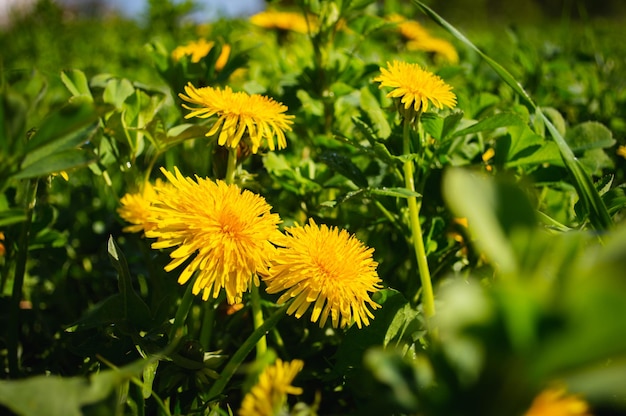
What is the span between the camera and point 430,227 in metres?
1.08

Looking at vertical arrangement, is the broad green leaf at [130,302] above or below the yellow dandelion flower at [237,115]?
below

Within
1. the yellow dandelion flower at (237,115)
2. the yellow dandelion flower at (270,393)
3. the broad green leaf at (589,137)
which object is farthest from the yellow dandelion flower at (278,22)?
the yellow dandelion flower at (270,393)

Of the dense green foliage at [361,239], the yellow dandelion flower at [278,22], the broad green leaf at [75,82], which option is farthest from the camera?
the yellow dandelion flower at [278,22]

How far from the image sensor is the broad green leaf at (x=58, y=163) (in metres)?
0.61

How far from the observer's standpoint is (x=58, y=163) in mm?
625

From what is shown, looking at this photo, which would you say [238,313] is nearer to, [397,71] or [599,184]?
[397,71]

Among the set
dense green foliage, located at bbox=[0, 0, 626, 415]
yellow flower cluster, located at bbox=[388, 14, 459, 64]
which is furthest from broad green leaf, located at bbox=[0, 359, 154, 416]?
yellow flower cluster, located at bbox=[388, 14, 459, 64]

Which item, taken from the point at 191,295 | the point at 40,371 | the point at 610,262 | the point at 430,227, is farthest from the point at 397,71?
the point at 40,371

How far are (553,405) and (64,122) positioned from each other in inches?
20.5

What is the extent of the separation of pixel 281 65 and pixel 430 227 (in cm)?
67

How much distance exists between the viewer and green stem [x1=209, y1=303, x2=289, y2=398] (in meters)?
0.75

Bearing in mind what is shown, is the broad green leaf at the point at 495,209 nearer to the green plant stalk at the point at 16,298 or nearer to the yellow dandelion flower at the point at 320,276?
the yellow dandelion flower at the point at 320,276

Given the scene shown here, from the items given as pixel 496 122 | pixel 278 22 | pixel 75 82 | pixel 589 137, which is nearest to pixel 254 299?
pixel 496 122

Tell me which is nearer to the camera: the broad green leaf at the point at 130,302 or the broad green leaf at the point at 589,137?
the broad green leaf at the point at 130,302
